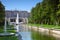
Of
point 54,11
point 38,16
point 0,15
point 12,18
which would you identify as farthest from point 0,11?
point 12,18

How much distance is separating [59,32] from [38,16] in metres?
52.9

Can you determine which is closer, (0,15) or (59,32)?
(59,32)

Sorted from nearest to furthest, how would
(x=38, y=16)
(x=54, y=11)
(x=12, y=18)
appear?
1. (x=54, y=11)
2. (x=38, y=16)
3. (x=12, y=18)

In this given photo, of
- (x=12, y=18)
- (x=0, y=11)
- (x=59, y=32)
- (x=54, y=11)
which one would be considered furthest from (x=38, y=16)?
(x=12, y=18)

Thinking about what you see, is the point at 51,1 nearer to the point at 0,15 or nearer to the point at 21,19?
the point at 0,15

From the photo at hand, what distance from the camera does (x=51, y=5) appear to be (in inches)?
1897

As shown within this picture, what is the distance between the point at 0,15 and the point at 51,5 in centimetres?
1860

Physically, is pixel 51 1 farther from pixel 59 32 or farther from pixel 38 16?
pixel 38 16

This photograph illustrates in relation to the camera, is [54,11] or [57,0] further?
[54,11]

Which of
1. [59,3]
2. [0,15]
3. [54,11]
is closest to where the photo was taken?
[59,3]

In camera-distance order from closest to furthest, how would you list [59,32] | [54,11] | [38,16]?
[59,32]
[54,11]
[38,16]

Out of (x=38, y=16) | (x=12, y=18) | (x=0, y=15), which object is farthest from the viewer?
(x=12, y=18)

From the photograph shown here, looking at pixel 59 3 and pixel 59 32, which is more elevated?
pixel 59 3

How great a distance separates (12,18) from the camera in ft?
636
